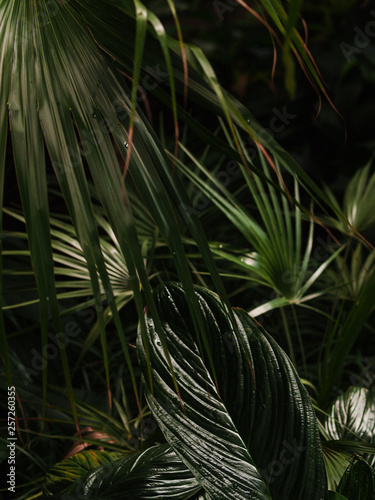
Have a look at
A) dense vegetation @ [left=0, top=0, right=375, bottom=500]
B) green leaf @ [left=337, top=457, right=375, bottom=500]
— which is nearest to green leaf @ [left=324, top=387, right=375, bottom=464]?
dense vegetation @ [left=0, top=0, right=375, bottom=500]

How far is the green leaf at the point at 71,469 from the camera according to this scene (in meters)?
0.67

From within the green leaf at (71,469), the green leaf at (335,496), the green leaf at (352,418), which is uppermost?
the green leaf at (71,469)

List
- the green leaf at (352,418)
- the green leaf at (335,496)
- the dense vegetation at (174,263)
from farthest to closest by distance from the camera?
the green leaf at (352,418) → the green leaf at (335,496) → the dense vegetation at (174,263)

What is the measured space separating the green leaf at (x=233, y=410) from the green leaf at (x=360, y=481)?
0.10 ft

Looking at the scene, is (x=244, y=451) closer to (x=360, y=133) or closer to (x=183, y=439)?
(x=183, y=439)

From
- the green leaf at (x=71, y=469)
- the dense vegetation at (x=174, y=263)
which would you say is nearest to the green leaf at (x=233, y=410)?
the dense vegetation at (x=174, y=263)

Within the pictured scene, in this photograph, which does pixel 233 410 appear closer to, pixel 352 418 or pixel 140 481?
pixel 140 481

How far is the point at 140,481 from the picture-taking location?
1.94 ft

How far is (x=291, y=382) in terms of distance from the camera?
0.62 meters

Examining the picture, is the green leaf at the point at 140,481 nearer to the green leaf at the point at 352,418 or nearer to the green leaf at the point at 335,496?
the green leaf at the point at 335,496

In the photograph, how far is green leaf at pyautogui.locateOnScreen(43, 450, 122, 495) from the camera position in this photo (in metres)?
0.67

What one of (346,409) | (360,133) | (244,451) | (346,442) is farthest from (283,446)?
(360,133)

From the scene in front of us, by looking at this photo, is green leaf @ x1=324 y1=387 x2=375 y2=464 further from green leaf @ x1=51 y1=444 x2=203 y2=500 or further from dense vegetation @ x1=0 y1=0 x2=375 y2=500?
green leaf @ x1=51 y1=444 x2=203 y2=500

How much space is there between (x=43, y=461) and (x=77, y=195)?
0.76 m
